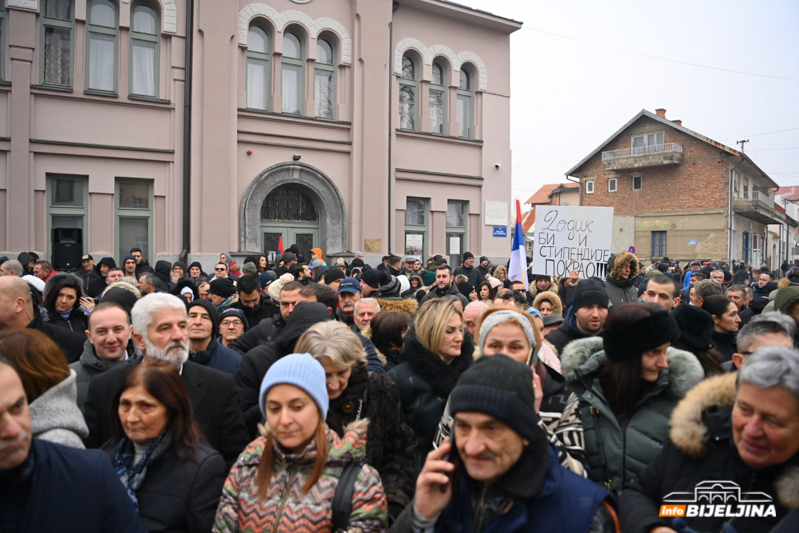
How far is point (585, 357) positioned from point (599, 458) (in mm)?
593

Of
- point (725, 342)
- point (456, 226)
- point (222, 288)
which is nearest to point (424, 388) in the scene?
point (725, 342)

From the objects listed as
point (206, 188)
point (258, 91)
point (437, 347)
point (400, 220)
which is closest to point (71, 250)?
point (206, 188)

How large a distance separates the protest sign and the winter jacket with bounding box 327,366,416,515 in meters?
6.70

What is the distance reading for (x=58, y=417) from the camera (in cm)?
274

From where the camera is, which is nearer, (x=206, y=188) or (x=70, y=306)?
(x=70, y=306)

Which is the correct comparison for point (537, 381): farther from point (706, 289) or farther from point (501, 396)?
point (706, 289)

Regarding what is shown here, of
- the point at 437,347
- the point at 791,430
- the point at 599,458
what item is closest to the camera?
the point at 791,430

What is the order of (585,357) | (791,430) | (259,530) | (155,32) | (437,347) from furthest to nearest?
(155,32), (437,347), (585,357), (259,530), (791,430)

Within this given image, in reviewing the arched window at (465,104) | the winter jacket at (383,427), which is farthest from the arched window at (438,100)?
the winter jacket at (383,427)

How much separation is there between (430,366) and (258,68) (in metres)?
15.7

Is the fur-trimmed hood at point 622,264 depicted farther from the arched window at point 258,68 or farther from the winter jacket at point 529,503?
the arched window at point 258,68

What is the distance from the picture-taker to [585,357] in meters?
3.48

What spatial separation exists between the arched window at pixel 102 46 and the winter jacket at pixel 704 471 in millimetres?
16451

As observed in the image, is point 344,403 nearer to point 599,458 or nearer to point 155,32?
point 599,458
